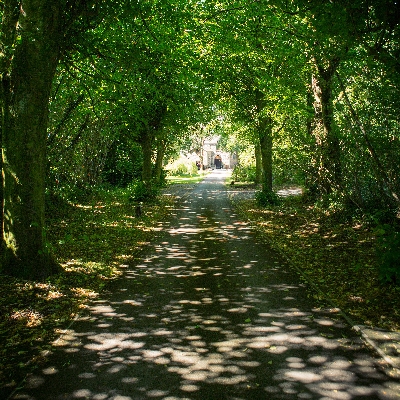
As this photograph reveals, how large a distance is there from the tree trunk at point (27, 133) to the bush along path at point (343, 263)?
5774 mm

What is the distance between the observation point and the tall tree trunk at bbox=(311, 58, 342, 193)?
13.4m

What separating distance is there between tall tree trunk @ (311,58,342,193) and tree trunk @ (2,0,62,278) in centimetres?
883

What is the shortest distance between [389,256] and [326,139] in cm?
752

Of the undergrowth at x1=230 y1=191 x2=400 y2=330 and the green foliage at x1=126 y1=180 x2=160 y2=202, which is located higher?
the green foliage at x1=126 y1=180 x2=160 y2=202

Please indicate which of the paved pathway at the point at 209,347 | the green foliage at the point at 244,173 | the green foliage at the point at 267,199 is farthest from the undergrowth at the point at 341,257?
the green foliage at the point at 244,173

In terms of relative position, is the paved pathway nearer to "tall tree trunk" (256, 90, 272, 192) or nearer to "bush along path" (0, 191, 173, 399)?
"bush along path" (0, 191, 173, 399)

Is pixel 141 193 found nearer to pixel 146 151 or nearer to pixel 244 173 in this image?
pixel 146 151

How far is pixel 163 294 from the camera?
7.52 m

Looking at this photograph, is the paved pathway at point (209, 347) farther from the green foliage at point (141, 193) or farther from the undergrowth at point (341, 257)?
the green foliage at point (141, 193)

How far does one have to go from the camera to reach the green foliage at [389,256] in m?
7.05

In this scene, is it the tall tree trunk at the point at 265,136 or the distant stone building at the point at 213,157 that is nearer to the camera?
the tall tree trunk at the point at 265,136

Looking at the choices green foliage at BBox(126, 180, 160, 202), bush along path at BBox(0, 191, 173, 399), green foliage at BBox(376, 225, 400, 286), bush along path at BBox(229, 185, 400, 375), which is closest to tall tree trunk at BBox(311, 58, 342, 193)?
bush along path at BBox(229, 185, 400, 375)

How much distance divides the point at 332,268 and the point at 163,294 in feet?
13.7

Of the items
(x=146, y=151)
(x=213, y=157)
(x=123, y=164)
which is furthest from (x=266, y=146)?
(x=213, y=157)
